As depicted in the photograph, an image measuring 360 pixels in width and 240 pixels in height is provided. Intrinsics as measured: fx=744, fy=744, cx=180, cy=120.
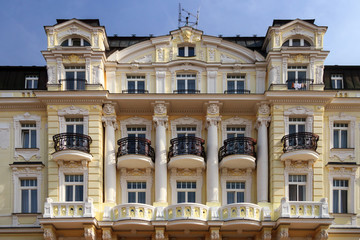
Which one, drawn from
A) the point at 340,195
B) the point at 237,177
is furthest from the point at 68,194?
the point at 340,195

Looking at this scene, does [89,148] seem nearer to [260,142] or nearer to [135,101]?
[135,101]

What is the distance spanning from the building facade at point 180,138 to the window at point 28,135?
6 cm

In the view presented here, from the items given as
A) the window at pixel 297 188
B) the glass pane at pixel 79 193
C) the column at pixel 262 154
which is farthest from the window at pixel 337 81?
the glass pane at pixel 79 193

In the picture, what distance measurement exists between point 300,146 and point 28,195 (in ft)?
47.2

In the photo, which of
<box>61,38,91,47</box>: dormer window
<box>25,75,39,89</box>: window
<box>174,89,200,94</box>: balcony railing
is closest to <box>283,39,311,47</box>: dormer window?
<box>174,89,200,94</box>: balcony railing

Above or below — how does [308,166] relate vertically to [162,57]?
below

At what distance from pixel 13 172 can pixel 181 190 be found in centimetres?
886

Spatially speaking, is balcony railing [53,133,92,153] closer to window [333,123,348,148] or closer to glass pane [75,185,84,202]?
glass pane [75,185,84,202]

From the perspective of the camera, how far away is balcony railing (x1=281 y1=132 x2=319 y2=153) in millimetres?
38031

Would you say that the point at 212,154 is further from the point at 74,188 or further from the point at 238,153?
the point at 74,188

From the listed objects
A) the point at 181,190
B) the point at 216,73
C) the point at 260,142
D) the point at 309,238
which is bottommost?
the point at 309,238

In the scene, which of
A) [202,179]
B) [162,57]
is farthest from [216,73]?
[202,179]

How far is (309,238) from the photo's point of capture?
123 ft

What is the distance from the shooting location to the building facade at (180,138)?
37094mm
